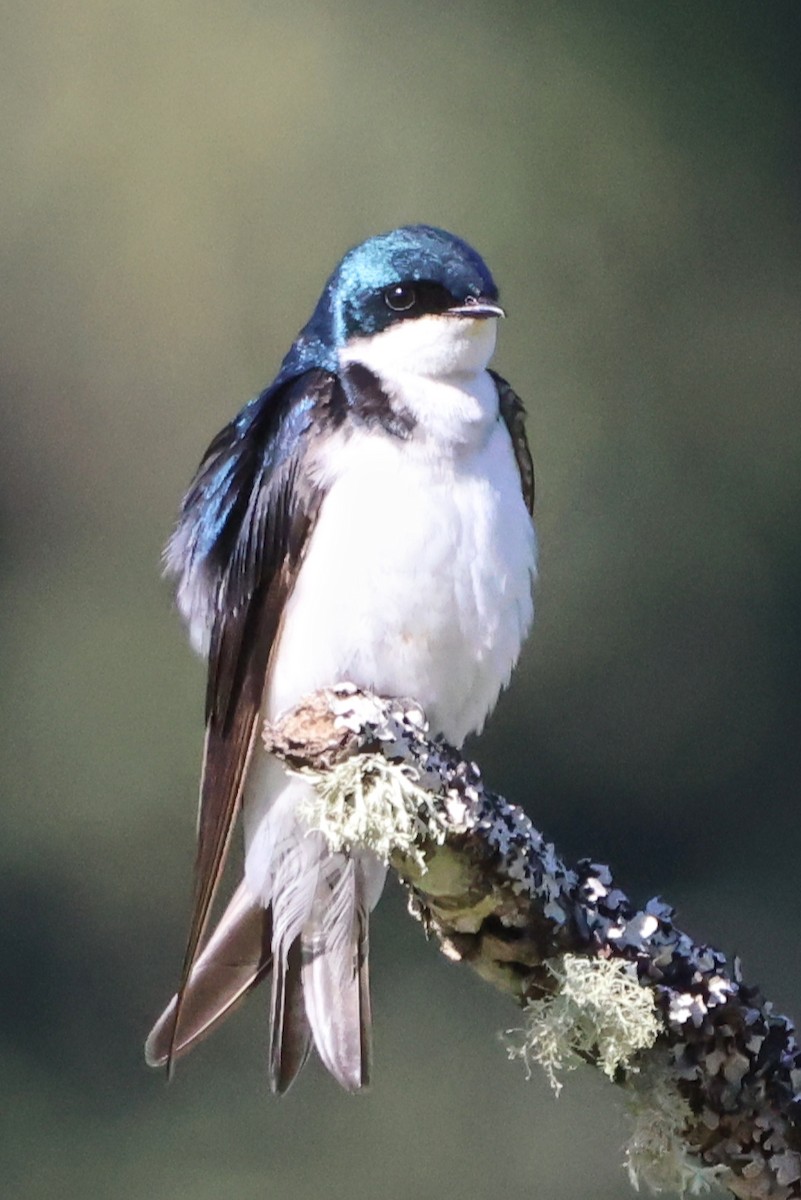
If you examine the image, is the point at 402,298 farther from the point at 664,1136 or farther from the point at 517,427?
the point at 664,1136

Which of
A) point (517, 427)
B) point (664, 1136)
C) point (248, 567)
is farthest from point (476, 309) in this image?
point (664, 1136)

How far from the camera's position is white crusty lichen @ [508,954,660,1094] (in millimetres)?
1507

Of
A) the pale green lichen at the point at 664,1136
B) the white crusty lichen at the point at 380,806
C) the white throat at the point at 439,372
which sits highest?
the white throat at the point at 439,372

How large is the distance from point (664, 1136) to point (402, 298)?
786 mm

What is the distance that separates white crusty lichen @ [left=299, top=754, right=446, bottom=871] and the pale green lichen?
21 centimetres

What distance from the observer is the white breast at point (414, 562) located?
1877 millimetres

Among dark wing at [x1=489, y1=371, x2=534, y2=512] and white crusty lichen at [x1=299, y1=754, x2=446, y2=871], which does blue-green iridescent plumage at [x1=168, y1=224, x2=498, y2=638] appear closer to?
dark wing at [x1=489, y1=371, x2=534, y2=512]

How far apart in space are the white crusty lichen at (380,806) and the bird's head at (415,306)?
534mm

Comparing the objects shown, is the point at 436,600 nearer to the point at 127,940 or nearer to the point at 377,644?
the point at 377,644

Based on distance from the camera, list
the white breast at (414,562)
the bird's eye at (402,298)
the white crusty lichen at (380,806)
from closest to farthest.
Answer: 1. the white crusty lichen at (380,806)
2. the white breast at (414,562)
3. the bird's eye at (402,298)

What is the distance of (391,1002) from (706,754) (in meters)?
0.79

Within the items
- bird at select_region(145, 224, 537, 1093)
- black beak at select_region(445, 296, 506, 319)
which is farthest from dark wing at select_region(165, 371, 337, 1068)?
black beak at select_region(445, 296, 506, 319)

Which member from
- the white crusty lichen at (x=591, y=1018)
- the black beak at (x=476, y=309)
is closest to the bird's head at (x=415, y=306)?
the black beak at (x=476, y=309)

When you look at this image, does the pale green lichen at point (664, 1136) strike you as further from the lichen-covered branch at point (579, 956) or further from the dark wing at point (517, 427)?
the dark wing at point (517, 427)
